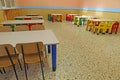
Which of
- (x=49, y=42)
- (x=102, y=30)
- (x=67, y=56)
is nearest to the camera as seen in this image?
(x=49, y=42)

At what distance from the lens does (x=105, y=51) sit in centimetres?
329

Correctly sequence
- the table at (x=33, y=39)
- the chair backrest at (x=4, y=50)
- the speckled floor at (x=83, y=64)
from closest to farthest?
the chair backrest at (x=4, y=50)
the table at (x=33, y=39)
the speckled floor at (x=83, y=64)

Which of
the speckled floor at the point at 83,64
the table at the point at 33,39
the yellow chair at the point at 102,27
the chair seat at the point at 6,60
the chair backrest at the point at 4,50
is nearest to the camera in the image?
the chair backrest at the point at 4,50

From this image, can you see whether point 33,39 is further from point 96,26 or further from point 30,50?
point 96,26

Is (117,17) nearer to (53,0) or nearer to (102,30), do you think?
(102,30)

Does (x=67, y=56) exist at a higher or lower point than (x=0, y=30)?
lower

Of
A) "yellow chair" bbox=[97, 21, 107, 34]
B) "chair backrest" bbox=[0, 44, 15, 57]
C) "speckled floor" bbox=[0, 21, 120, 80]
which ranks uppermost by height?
"chair backrest" bbox=[0, 44, 15, 57]

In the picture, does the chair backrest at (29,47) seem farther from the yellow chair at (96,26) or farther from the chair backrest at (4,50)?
the yellow chair at (96,26)

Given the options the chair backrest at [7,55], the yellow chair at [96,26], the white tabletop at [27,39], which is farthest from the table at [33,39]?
the yellow chair at [96,26]

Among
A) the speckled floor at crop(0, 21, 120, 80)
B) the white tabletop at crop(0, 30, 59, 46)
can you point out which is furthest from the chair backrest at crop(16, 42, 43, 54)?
the speckled floor at crop(0, 21, 120, 80)

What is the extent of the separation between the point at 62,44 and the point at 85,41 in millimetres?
757

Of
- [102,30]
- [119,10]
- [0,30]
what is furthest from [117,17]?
[0,30]

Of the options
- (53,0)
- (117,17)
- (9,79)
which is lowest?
(9,79)

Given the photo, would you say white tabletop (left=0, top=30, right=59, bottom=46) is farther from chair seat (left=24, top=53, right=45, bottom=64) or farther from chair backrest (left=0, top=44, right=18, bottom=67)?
chair seat (left=24, top=53, right=45, bottom=64)
